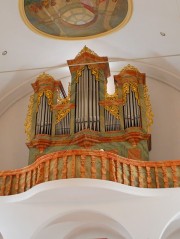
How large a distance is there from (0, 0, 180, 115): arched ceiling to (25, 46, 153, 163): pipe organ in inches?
28.1

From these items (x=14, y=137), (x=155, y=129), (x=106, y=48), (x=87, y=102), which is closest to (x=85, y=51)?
(x=106, y=48)

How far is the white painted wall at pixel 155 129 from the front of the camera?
36.6 feet

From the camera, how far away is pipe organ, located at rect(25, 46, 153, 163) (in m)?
10.2

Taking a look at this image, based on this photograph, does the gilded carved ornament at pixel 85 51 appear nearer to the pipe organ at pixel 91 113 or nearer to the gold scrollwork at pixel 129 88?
the pipe organ at pixel 91 113

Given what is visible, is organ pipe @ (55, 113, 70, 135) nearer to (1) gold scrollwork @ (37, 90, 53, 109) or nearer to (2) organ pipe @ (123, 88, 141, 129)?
(1) gold scrollwork @ (37, 90, 53, 109)

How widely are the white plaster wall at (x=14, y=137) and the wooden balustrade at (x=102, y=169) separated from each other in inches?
106

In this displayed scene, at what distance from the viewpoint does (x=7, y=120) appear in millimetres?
12469

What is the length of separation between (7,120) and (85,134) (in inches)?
129

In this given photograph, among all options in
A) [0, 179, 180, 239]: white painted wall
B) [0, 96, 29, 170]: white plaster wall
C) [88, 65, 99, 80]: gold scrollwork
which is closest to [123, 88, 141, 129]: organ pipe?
[88, 65, 99, 80]: gold scrollwork

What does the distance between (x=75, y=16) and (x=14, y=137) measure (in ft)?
12.2

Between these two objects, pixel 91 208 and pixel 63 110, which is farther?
pixel 63 110

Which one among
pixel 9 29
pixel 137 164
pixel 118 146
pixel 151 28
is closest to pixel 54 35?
pixel 9 29

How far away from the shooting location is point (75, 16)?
11297 millimetres

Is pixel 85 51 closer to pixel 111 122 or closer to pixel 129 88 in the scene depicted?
pixel 129 88
